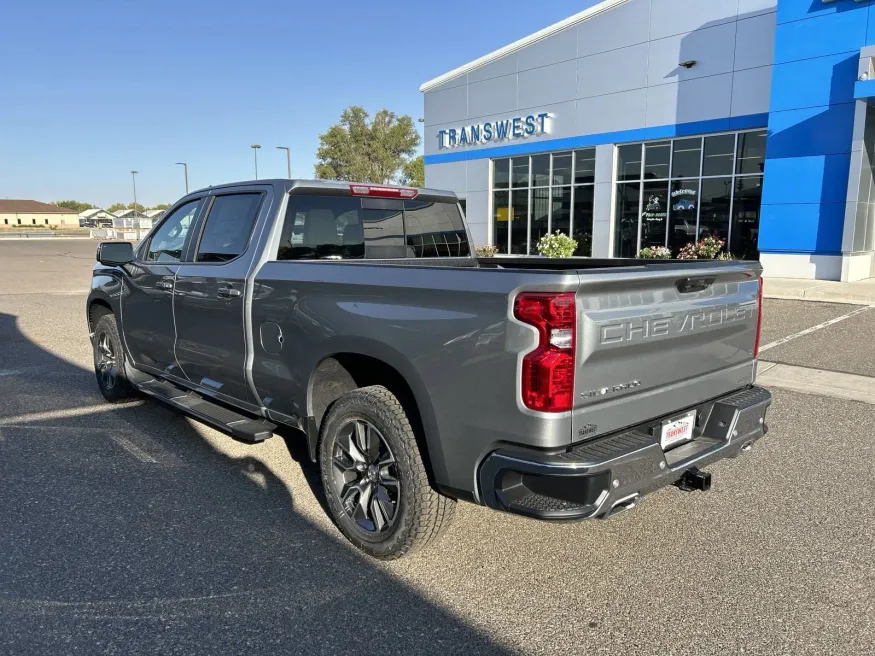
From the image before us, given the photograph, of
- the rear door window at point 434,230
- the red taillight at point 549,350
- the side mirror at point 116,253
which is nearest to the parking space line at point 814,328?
the rear door window at point 434,230

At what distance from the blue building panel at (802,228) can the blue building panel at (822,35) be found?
144 inches

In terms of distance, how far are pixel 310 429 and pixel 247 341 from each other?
73cm

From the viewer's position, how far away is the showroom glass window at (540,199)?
72.1ft

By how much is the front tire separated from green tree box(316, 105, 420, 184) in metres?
55.2

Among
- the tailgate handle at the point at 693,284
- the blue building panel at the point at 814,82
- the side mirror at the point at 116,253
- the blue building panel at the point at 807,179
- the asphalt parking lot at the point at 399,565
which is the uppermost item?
the blue building panel at the point at 814,82

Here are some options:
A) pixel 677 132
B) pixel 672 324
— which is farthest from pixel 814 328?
pixel 677 132

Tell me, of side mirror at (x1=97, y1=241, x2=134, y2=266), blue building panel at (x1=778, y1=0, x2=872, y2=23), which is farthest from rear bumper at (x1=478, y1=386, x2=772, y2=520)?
blue building panel at (x1=778, y1=0, x2=872, y2=23)

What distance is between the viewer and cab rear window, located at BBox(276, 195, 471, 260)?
4105 mm

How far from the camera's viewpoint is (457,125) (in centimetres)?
2509

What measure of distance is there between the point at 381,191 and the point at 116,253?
2.34 meters

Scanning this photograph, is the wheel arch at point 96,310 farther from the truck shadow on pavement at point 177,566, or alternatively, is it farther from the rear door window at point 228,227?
the rear door window at point 228,227

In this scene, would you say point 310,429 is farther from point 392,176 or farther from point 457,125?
point 392,176

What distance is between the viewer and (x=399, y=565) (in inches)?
126

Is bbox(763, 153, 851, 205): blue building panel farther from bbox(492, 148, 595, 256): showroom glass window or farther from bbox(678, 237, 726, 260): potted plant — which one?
bbox(492, 148, 595, 256): showroom glass window
